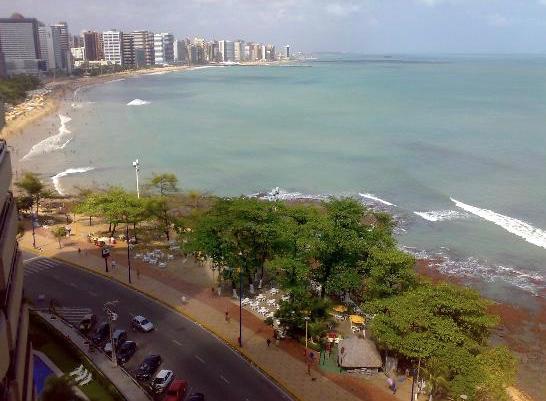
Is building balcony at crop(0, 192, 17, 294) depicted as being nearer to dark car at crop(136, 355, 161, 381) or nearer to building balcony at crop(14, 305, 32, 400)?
building balcony at crop(14, 305, 32, 400)

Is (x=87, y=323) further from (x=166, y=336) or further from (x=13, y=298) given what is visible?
(x=13, y=298)

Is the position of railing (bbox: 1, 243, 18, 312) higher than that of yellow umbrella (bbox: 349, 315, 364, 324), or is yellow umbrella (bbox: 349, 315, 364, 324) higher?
railing (bbox: 1, 243, 18, 312)

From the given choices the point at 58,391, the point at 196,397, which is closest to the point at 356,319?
the point at 196,397

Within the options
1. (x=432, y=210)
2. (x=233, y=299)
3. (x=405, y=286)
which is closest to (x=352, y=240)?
(x=405, y=286)

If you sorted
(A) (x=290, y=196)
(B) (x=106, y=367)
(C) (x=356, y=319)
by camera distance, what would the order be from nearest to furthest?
(B) (x=106, y=367) → (C) (x=356, y=319) → (A) (x=290, y=196)

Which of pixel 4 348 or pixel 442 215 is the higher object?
pixel 4 348

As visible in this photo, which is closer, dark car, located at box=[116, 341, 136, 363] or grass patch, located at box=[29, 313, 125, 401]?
grass patch, located at box=[29, 313, 125, 401]

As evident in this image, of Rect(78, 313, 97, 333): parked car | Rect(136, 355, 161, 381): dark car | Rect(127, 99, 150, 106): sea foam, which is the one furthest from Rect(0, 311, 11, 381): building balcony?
Rect(127, 99, 150, 106): sea foam
